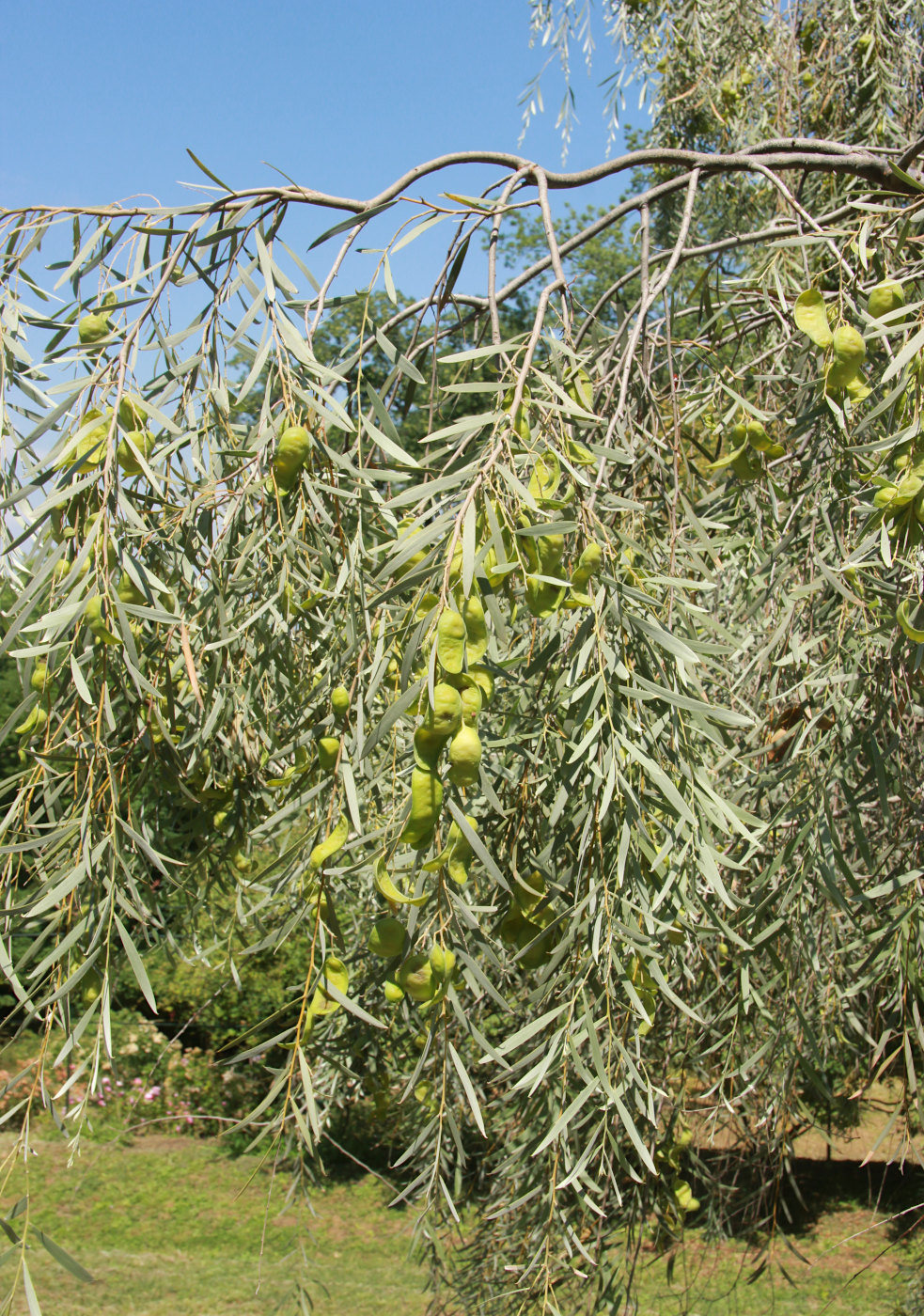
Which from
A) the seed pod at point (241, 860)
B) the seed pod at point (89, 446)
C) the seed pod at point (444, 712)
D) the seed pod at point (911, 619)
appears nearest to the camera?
the seed pod at point (444, 712)

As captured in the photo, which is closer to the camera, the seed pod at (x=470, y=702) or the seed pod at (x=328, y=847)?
the seed pod at (x=470, y=702)

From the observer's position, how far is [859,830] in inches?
42.7

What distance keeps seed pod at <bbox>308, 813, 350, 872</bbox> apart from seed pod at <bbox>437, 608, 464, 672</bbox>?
0.84 ft

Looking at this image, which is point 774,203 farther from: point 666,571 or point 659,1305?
point 659,1305

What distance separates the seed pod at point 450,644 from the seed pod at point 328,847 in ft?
0.84

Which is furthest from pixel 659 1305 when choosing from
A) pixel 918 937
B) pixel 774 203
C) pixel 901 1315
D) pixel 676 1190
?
pixel 774 203

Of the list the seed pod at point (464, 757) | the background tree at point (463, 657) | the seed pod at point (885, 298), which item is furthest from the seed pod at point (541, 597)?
the seed pod at point (885, 298)

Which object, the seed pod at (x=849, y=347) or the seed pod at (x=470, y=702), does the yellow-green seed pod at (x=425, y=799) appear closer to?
the seed pod at (x=470, y=702)

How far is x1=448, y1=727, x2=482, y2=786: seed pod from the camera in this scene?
2.30 feet

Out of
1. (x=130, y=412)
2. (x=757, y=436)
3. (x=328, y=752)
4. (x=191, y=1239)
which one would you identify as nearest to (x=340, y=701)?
(x=328, y=752)

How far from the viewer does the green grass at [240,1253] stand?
4094 millimetres

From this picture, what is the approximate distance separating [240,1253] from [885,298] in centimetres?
525

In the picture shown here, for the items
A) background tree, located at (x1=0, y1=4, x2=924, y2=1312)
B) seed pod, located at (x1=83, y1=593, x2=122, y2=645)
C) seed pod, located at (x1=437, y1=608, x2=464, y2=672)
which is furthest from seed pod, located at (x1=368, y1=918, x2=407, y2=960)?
seed pod, located at (x1=83, y1=593, x2=122, y2=645)

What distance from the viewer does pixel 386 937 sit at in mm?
798
